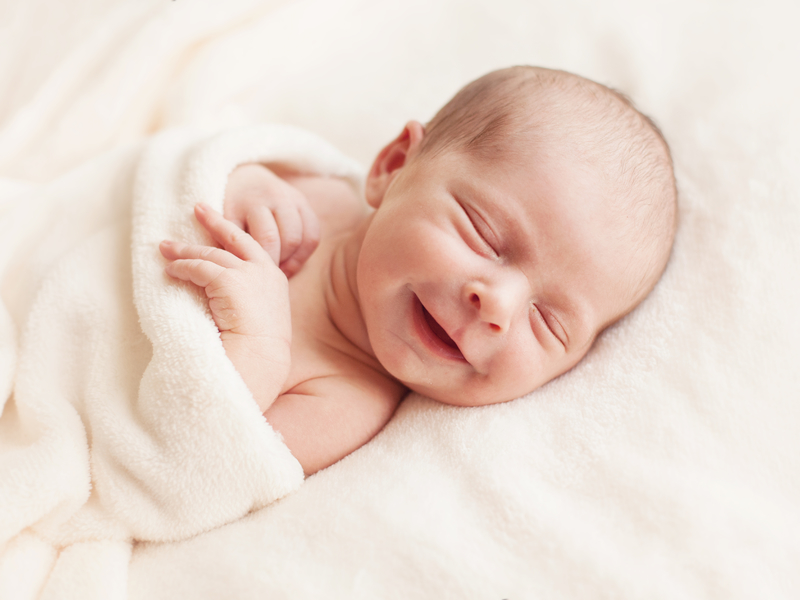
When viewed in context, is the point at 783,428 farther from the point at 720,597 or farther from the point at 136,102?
the point at 136,102

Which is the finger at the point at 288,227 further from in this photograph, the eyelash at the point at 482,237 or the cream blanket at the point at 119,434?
the eyelash at the point at 482,237

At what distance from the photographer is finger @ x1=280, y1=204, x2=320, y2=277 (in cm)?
131

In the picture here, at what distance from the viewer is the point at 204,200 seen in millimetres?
1173

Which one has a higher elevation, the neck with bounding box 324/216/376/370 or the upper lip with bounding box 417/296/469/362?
the upper lip with bounding box 417/296/469/362


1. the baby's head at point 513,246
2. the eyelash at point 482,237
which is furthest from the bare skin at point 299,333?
the eyelash at point 482,237

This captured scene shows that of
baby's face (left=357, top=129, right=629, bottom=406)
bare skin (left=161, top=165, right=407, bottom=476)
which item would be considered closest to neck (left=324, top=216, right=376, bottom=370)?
bare skin (left=161, top=165, right=407, bottom=476)

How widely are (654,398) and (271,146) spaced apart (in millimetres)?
945

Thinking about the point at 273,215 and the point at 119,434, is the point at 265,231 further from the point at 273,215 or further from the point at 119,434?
the point at 119,434

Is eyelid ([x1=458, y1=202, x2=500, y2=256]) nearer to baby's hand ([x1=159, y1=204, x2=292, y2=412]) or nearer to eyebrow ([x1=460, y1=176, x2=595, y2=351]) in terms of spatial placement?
eyebrow ([x1=460, y1=176, x2=595, y2=351])

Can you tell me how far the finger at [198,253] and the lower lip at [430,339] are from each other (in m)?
0.32

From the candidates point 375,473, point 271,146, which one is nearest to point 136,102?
point 271,146

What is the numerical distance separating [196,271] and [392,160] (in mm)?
538

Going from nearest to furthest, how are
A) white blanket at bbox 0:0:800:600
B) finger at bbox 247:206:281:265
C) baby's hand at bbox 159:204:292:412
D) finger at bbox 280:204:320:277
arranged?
white blanket at bbox 0:0:800:600 → baby's hand at bbox 159:204:292:412 → finger at bbox 247:206:281:265 → finger at bbox 280:204:320:277

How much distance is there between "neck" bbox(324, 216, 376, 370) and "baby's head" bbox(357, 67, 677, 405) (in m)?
0.07
